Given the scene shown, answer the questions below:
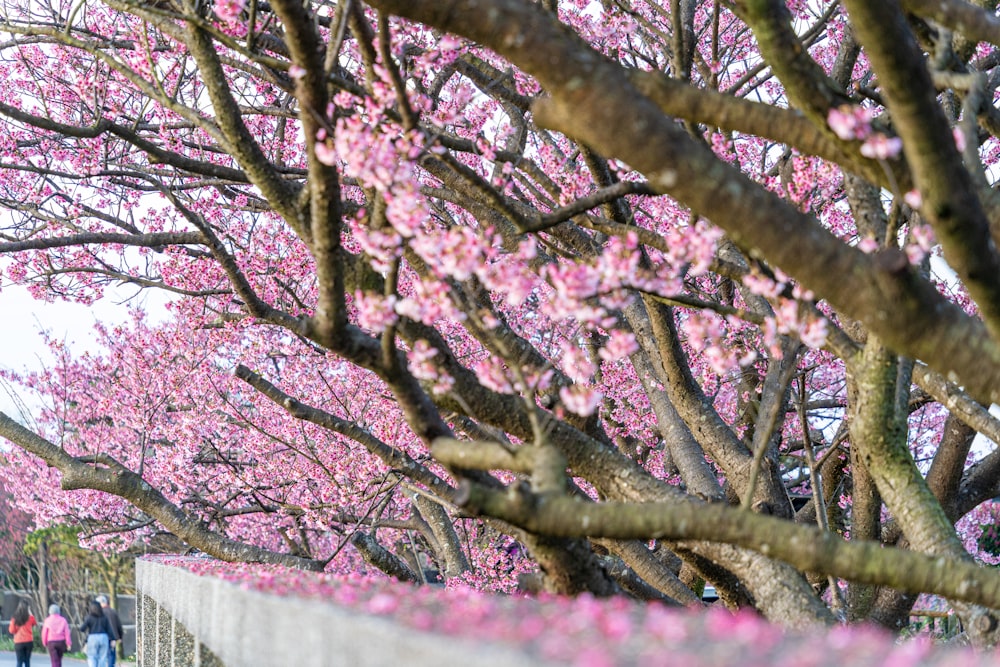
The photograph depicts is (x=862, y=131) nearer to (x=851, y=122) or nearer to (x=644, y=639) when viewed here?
(x=851, y=122)

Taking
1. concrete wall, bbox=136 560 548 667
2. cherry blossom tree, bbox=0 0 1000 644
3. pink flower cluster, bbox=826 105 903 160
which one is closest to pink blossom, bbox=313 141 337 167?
cherry blossom tree, bbox=0 0 1000 644

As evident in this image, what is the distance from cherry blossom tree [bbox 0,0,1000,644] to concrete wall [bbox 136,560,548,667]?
25.0 inches

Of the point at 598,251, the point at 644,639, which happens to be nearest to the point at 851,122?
the point at 644,639

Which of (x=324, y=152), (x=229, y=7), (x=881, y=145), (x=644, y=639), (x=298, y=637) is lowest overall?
(x=644, y=639)

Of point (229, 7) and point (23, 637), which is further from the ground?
point (229, 7)

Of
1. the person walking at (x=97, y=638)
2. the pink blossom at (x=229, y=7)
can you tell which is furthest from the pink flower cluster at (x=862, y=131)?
the person walking at (x=97, y=638)

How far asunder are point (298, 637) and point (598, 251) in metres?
4.03

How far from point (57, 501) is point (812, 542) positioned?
15472 millimetres

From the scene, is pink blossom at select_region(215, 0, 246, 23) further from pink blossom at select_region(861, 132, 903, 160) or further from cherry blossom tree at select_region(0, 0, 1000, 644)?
pink blossom at select_region(861, 132, 903, 160)

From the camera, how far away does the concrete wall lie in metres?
1.66

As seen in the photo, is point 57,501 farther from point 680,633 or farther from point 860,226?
point 680,633

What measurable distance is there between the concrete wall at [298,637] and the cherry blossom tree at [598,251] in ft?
2.09

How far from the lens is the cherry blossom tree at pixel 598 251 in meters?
2.86

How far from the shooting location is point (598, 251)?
6164 mm
